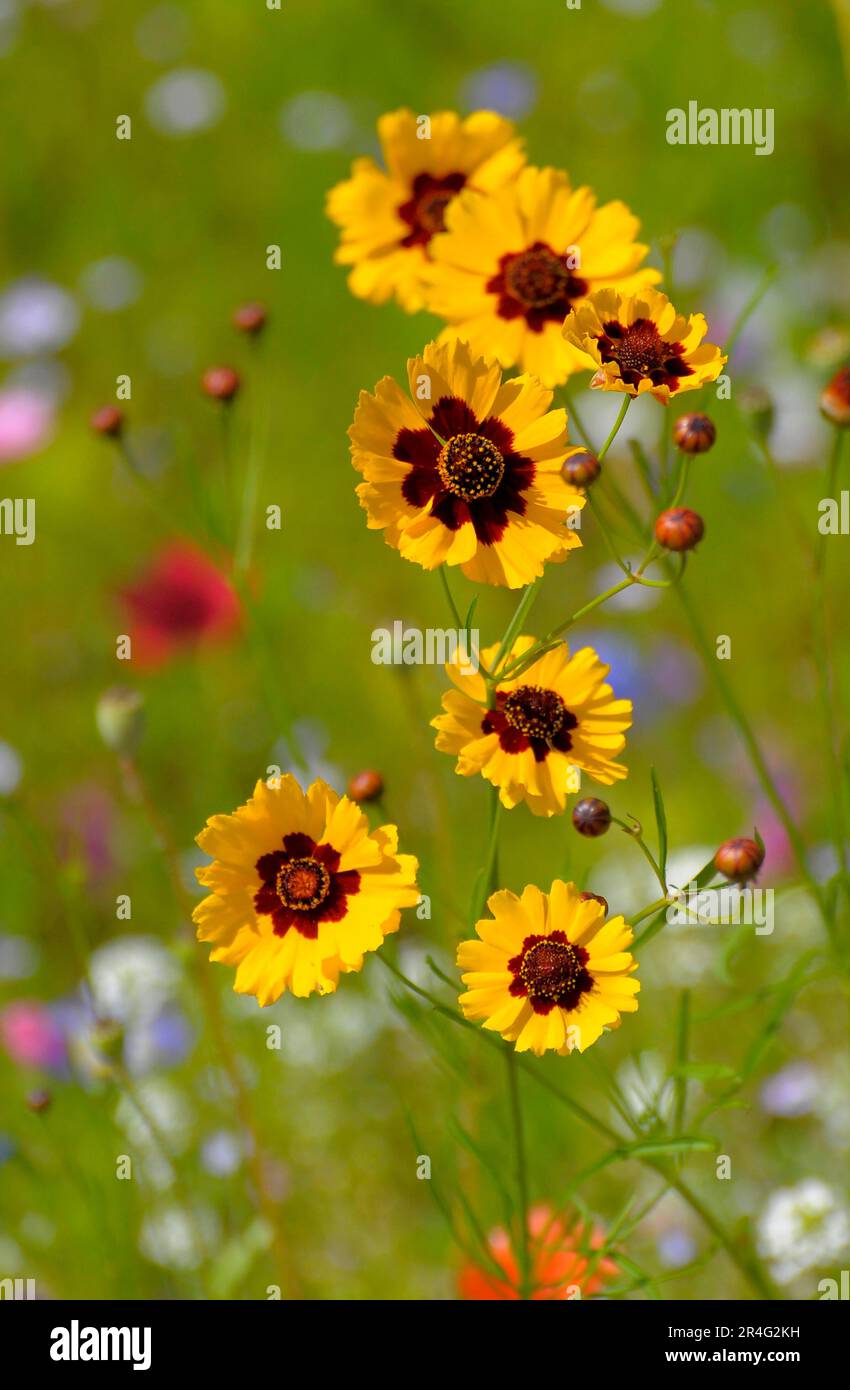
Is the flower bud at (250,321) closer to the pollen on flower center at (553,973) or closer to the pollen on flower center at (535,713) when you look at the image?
the pollen on flower center at (535,713)

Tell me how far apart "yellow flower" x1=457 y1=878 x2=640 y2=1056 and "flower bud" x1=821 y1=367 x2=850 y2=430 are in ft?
1.32

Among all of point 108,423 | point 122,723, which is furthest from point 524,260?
point 122,723

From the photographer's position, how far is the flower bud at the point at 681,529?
30.0 inches

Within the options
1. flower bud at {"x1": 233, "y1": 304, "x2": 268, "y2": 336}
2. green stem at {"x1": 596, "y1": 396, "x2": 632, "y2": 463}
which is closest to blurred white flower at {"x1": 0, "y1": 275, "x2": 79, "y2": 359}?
flower bud at {"x1": 233, "y1": 304, "x2": 268, "y2": 336}

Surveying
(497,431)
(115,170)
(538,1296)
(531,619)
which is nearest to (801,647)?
(531,619)

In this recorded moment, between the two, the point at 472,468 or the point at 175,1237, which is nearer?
the point at 472,468

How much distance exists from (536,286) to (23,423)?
162cm

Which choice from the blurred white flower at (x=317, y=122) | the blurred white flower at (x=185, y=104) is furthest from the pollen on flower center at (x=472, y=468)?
the blurred white flower at (x=185, y=104)

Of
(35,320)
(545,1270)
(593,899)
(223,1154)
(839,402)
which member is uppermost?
(35,320)

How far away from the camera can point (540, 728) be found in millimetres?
816

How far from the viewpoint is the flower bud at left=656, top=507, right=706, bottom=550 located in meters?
0.76

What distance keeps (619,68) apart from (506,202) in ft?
6.74

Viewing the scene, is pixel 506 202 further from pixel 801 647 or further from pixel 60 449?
pixel 60 449

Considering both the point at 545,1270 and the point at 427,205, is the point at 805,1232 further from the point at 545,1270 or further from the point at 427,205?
the point at 427,205
